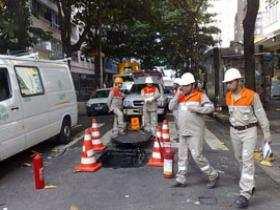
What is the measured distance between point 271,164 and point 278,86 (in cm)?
2600

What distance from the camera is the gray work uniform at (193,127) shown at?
8820 mm

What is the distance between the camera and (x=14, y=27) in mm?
18750

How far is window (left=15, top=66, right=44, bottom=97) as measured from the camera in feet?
38.7

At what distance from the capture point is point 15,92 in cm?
1125

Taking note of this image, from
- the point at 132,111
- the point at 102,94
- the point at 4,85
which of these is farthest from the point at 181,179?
the point at 102,94

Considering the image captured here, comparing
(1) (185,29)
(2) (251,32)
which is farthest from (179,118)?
(1) (185,29)

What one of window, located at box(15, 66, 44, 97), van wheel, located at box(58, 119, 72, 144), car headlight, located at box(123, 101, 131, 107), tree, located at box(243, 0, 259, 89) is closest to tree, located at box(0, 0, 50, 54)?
car headlight, located at box(123, 101, 131, 107)

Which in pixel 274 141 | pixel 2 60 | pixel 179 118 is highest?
pixel 2 60

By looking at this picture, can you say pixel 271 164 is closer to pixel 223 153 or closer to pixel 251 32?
pixel 223 153

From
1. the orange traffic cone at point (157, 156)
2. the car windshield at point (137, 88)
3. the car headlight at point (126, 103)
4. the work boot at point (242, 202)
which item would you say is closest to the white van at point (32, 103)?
the orange traffic cone at point (157, 156)

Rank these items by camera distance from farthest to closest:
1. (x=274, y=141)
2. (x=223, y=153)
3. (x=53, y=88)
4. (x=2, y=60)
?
(x=274, y=141) → (x=53, y=88) → (x=223, y=153) → (x=2, y=60)

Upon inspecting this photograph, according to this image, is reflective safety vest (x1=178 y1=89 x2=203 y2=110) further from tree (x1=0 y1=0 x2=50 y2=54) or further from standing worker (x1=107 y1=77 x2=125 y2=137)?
tree (x1=0 y1=0 x2=50 y2=54)

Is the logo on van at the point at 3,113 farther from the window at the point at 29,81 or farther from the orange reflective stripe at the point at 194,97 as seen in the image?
the orange reflective stripe at the point at 194,97

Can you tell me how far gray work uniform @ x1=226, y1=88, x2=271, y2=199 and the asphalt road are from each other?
407 mm
